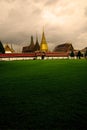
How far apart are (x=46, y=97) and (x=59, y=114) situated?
2906 millimetres

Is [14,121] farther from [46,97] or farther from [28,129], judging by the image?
[46,97]

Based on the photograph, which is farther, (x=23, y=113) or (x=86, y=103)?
(x=86, y=103)

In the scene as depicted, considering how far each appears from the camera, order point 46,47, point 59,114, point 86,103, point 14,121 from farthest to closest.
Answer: point 46,47 < point 86,103 < point 59,114 < point 14,121

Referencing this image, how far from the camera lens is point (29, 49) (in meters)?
154

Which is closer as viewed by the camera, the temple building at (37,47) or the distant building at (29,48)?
the temple building at (37,47)

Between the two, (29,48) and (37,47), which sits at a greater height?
(37,47)

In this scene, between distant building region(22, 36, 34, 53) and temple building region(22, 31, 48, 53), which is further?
distant building region(22, 36, 34, 53)

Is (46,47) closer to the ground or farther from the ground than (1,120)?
farther from the ground

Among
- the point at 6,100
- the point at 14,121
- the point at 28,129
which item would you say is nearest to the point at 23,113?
the point at 14,121

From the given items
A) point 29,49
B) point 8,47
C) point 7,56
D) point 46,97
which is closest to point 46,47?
point 29,49

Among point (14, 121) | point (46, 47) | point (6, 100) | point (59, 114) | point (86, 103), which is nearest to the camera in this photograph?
point (14, 121)

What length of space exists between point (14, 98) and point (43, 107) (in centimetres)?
225

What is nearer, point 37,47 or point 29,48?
point 37,47

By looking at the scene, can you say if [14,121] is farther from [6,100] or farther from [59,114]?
[6,100]
